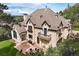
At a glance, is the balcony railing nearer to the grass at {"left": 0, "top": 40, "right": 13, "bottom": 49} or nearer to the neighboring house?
the neighboring house

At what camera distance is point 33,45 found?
1.80m

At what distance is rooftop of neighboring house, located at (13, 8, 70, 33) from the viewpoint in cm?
177

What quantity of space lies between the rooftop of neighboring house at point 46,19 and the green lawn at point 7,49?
0.19 metres

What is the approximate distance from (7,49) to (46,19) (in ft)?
1.22

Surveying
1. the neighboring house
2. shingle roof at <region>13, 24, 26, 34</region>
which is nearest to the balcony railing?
the neighboring house

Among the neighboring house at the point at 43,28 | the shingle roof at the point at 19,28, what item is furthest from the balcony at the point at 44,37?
the shingle roof at the point at 19,28

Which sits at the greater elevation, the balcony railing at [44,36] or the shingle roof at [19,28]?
the shingle roof at [19,28]

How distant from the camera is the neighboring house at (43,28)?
177cm

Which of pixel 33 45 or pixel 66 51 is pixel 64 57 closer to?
pixel 66 51

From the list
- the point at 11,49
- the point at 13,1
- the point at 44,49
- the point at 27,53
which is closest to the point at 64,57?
the point at 44,49

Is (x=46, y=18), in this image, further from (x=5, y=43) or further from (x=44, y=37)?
(x=5, y=43)

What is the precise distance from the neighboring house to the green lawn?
0.18 feet

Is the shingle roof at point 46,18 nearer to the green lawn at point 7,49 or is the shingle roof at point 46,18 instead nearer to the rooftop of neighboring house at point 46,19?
the rooftop of neighboring house at point 46,19

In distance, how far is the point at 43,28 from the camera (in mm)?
1781
